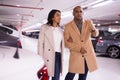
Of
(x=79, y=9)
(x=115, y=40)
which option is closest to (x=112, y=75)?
(x=79, y=9)

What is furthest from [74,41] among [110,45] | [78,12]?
[110,45]

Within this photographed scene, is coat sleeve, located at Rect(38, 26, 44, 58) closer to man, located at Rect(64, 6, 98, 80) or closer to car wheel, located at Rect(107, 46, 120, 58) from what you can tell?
man, located at Rect(64, 6, 98, 80)

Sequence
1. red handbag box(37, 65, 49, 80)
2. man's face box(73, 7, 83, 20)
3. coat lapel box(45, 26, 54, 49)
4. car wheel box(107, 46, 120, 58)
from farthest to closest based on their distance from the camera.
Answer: car wheel box(107, 46, 120, 58), man's face box(73, 7, 83, 20), coat lapel box(45, 26, 54, 49), red handbag box(37, 65, 49, 80)

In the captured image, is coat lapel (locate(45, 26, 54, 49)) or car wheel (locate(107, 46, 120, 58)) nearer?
coat lapel (locate(45, 26, 54, 49))

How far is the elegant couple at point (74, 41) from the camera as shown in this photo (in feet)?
9.75

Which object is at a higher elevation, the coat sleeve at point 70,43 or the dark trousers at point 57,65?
the coat sleeve at point 70,43

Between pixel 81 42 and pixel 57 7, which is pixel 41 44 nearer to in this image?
pixel 81 42

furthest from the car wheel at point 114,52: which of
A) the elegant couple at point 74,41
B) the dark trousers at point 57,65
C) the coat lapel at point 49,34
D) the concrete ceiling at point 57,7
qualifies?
the coat lapel at point 49,34

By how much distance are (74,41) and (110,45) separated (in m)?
6.33

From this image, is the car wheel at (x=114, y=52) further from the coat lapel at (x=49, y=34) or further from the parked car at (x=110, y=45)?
the coat lapel at (x=49, y=34)

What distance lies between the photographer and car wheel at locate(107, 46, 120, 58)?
9039mm

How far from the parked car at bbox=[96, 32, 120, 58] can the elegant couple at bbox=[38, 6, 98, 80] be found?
6.02 meters

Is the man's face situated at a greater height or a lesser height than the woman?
greater

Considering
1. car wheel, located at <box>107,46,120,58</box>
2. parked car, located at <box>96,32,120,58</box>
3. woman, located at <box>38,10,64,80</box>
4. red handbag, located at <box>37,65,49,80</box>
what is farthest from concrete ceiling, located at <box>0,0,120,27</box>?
red handbag, located at <box>37,65,49,80</box>
